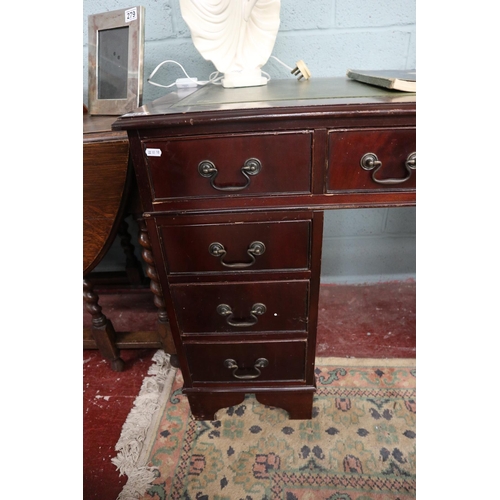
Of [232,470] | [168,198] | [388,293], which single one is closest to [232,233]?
[168,198]

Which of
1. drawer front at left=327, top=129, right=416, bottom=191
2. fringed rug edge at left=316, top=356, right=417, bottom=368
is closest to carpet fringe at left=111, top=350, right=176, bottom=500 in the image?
fringed rug edge at left=316, top=356, right=417, bottom=368

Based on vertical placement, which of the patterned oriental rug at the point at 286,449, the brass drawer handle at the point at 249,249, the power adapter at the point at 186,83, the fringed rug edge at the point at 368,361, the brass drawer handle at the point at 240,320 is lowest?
the patterned oriental rug at the point at 286,449

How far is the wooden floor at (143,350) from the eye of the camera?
103 centimetres

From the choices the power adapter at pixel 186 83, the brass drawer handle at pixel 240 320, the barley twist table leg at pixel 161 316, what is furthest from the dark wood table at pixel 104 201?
the brass drawer handle at pixel 240 320

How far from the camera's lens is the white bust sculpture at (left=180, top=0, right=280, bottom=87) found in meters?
0.91

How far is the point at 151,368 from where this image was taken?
131 cm

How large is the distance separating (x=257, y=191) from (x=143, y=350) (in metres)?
0.97

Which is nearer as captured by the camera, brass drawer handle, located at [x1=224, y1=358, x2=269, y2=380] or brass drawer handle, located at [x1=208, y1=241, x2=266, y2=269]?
brass drawer handle, located at [x1=208, y1=241, x2=266, y2=269]

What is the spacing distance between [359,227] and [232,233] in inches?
37.1

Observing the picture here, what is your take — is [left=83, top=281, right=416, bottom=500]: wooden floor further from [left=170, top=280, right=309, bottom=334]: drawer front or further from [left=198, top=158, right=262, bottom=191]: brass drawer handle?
[left=198, top=158, right=262, bottom=191]: brass drawer handle

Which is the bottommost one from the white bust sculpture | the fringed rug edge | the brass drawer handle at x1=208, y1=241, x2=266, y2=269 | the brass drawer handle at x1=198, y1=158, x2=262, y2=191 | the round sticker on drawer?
the fringed rug edge

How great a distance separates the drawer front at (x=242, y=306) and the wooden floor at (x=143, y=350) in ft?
1.60

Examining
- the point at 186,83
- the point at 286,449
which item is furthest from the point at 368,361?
the point at 186,83

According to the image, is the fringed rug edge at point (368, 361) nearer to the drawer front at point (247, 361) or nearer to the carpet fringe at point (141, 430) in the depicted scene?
the drawer front at point (247, 361)
